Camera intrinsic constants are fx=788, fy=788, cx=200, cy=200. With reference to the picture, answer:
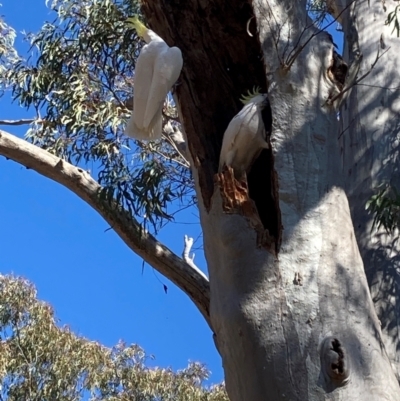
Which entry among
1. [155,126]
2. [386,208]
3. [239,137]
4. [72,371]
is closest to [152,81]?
[155,126]

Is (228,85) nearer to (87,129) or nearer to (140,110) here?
(140,110)

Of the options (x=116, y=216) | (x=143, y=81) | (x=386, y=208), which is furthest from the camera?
(x=116, y=216)

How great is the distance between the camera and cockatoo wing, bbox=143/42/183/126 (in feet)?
7.92

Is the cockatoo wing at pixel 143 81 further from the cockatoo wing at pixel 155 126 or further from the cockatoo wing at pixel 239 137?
the cockatoo wing at pixel 239 137

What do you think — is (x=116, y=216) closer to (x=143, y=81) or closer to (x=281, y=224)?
(x=143, y=81)

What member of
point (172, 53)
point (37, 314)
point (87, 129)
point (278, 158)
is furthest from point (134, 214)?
point (37, 314)

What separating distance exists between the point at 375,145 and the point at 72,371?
4750mm

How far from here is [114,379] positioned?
7254 millimetres

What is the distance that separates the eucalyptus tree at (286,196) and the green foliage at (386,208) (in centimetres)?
4

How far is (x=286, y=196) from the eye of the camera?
2066mm

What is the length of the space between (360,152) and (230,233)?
1.18 meters

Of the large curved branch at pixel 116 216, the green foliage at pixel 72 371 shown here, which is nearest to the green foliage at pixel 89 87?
the large curved branch at pixel 116 216

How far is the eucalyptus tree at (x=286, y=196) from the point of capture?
6.00 feet

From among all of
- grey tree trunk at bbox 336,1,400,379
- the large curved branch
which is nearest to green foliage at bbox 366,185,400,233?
grey tree trunk at bbox 336,1,400,379
